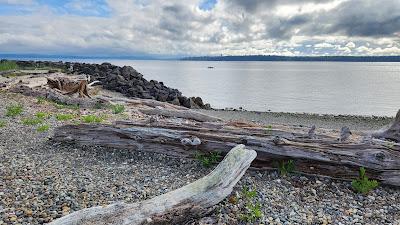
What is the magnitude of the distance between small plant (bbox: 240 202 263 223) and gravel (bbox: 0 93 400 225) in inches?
2.6

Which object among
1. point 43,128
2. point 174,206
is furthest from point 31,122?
point 174,206

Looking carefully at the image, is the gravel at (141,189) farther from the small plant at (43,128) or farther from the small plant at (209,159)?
the small plant at (43,128)

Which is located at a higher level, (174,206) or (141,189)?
(174,206)

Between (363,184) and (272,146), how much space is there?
6.34 feet

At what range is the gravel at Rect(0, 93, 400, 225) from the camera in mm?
6168

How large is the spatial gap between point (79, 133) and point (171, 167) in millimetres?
A: 2990

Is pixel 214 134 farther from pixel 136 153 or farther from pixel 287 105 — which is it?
pixel 287 105

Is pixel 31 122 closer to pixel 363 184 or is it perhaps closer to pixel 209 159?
pixel 209 159

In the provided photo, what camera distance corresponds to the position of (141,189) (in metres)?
7.07

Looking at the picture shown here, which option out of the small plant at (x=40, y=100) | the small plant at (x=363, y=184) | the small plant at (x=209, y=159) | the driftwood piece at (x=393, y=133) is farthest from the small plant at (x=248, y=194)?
the small plant at (x=40, y=100)

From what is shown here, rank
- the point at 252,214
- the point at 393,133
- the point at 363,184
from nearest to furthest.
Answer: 1. the point at 252,214
2. the point at 363,184
3. the point at 393,133

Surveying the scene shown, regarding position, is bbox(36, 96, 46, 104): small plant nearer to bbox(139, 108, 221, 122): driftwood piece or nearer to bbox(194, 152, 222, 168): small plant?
bbox(139, 108, 221, 122): driftwood piece

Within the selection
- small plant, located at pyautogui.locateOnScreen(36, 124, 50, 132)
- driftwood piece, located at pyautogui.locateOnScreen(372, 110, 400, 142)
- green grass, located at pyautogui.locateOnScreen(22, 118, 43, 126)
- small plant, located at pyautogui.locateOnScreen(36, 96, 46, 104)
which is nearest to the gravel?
small plant, located at pyautogui.locateOnScreen(36, 124, 50, 132)

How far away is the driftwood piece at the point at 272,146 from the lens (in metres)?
7.70
